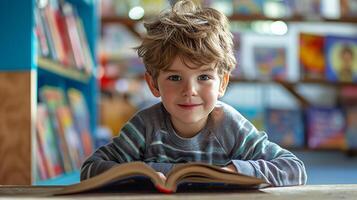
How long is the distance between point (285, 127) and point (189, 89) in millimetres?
3262

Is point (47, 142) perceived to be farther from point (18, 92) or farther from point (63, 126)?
point (18, 92)

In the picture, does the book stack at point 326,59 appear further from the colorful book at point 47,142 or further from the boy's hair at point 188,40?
the boy's hair at point 188,40

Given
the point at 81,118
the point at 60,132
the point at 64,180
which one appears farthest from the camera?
the point at 81,118

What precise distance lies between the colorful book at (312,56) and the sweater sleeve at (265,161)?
306 centimetres

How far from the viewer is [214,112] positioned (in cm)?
139

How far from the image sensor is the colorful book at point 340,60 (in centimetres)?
433

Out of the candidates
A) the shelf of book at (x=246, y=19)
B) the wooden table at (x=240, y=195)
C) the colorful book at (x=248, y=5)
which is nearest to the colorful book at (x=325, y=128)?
the shelf of book at (x=246, y=19)

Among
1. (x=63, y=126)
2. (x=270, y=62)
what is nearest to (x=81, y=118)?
(x=63, y=126)

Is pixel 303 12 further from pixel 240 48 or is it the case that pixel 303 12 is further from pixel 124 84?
pixel 124 84

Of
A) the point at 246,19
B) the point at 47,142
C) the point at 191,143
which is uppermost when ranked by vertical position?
the point at 246,19

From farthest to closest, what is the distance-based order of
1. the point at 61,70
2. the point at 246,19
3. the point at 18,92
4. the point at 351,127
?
the point at 351,127 < the point at 246,19 < the point at 61,70 < the point at 18,92

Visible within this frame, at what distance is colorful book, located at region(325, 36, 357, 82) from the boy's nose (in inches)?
127

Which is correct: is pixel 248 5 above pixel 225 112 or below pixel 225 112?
above

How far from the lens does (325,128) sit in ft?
14.6
